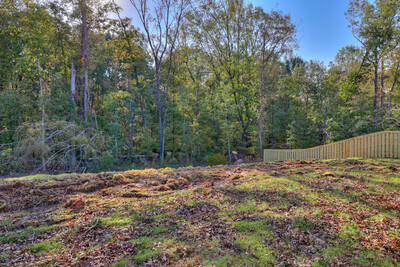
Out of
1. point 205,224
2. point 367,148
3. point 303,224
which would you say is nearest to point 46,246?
point 205,224

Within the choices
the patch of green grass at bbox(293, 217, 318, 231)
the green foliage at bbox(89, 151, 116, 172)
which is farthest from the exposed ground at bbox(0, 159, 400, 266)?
the green foliage at bbox(89, 151, 116, 172)

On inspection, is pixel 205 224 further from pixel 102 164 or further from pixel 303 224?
pixel 102 164

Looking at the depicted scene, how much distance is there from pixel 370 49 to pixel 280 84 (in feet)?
33.2

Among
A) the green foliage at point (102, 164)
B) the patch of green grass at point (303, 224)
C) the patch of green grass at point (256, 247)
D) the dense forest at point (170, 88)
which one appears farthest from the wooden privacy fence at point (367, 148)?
the green foliage at point (102, 164)

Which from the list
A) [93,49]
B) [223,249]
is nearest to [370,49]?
[223,249]

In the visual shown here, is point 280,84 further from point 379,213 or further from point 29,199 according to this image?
point 29,199

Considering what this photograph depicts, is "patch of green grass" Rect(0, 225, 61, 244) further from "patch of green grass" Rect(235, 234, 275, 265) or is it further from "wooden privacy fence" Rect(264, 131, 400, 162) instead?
"wooden privacy fence" Rect(264, 131, 400, 162)

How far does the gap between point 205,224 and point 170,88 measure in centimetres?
1961

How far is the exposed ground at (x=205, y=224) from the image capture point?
90.9 inches

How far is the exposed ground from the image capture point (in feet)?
7.57

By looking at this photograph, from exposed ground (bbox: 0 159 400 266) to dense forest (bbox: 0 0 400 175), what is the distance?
7.56 meters

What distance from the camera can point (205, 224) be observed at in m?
3.07

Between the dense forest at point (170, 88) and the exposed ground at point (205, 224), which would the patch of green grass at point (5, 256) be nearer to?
the exposed ground at point (205, 224)

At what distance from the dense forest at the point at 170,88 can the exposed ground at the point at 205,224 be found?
297 inches
